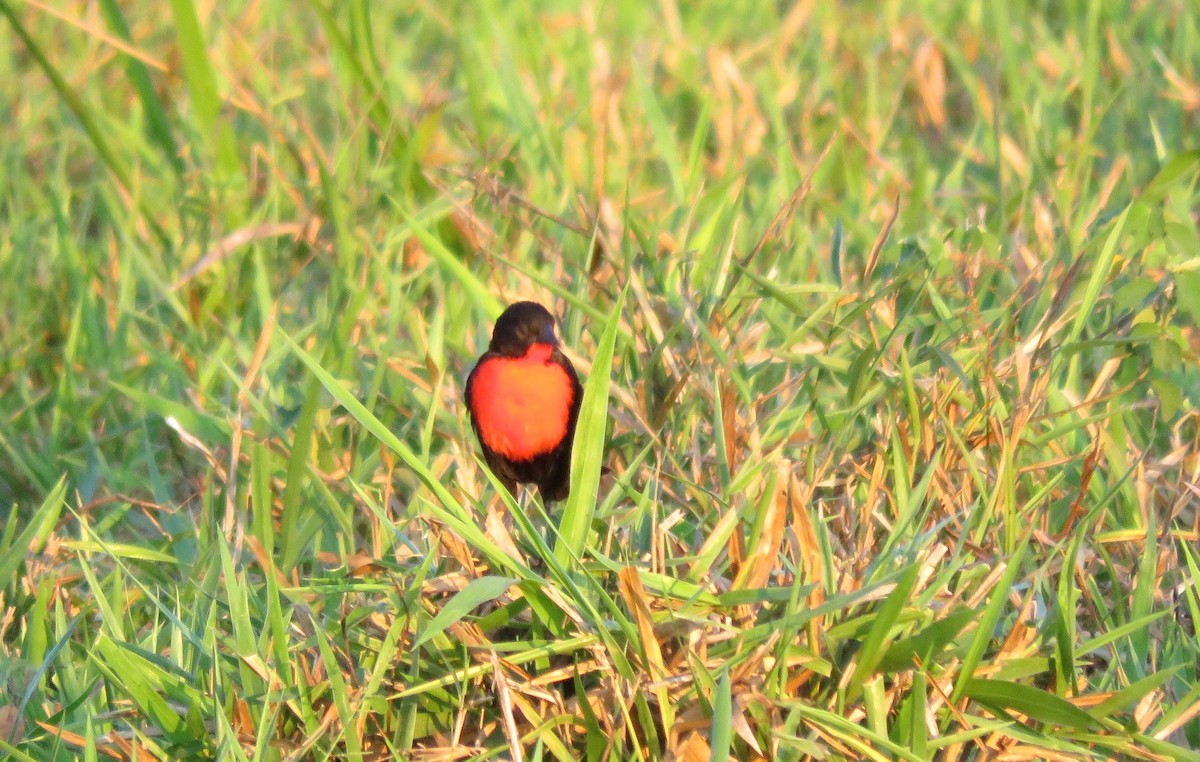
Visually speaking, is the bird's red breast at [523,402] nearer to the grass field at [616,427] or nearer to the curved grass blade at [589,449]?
the grass field at [616,427]

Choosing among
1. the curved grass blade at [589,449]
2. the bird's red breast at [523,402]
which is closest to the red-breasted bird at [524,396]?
the bird's red breast at [523,402]

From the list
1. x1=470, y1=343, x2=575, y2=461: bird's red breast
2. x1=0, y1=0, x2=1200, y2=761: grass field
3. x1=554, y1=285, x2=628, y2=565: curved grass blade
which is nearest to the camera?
x1=0, y1=0, x2=1200, y2=761: grass field

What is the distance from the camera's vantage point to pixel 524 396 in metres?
2.88

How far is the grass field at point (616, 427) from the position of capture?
217 cm

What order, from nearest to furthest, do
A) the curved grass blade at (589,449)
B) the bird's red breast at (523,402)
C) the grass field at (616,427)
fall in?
the grass field at (616,427)
the curved grass blade at (589,449)
the bird's red breast at (523,402)

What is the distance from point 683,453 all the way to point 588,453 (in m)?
0.40

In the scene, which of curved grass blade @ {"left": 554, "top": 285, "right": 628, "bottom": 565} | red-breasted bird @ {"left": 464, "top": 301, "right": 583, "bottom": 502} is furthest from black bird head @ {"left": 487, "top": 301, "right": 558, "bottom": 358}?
curved grass blade @ {"left": 554, "top": 285, "right": 628, "bottom": 565}

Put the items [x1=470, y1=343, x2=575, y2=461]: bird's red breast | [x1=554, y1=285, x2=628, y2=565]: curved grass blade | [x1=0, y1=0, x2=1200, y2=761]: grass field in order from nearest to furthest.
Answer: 1. [x1=0, y1=0, x2=1200, y2=761]: grass field
2. [x1=554, y1=285, x2=628, y2=565]: curved grass blade
3. [x1=470, y1=343, x2=575, y2=461]: bird's red breast

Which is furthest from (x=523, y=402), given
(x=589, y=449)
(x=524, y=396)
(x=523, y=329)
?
(x=589, y=449)

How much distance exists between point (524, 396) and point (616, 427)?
0.66 feet

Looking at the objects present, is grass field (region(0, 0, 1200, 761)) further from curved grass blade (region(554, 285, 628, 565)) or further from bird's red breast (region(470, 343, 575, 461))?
bird's red breast (region(470, 343, 575, 461))

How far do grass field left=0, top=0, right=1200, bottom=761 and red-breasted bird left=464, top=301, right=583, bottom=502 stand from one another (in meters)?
0.10

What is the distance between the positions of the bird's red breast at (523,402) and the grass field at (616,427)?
0.35ft

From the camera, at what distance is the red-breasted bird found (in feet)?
9.45
